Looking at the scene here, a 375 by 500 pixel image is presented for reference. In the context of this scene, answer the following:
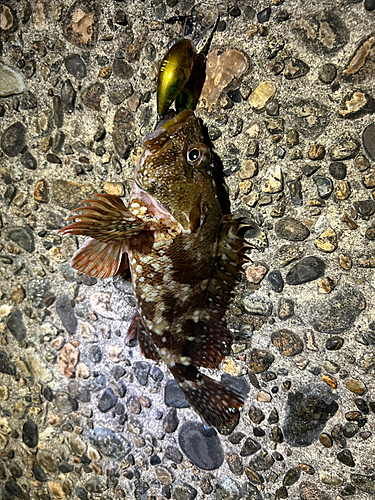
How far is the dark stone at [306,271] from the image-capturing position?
4.51 ft

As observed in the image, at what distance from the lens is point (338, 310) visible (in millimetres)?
1367

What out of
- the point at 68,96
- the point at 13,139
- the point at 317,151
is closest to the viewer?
the point at 317,151

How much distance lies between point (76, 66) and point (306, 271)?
47.8 inches

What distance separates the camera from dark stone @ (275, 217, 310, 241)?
1.38 m

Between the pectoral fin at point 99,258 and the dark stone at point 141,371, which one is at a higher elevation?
the pectoral fin at point 99,258

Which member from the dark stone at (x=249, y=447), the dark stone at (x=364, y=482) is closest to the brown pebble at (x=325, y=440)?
the dark stone at (x=364, y=482)

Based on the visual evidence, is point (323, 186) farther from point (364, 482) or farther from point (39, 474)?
point (39, 474)

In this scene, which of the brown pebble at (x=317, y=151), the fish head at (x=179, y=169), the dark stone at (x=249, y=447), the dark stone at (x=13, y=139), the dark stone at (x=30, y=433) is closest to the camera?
the fish head at (x=179, y=169)

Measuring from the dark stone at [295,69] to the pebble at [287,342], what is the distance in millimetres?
880

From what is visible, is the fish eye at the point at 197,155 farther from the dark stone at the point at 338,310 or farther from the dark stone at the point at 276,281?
the dark stone at the point at 338,310

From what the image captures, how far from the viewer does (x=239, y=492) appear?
159 centimetres

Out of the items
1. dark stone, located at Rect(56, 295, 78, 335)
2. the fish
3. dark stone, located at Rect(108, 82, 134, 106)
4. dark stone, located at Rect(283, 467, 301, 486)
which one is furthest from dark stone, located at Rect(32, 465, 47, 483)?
dark stone, located at Rect(108, 82, 134, 106)

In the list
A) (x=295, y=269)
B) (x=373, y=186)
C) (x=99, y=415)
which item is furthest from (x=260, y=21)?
(x=99, y=415)

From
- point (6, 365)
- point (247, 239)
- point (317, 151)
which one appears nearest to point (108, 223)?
point (247, 239)
